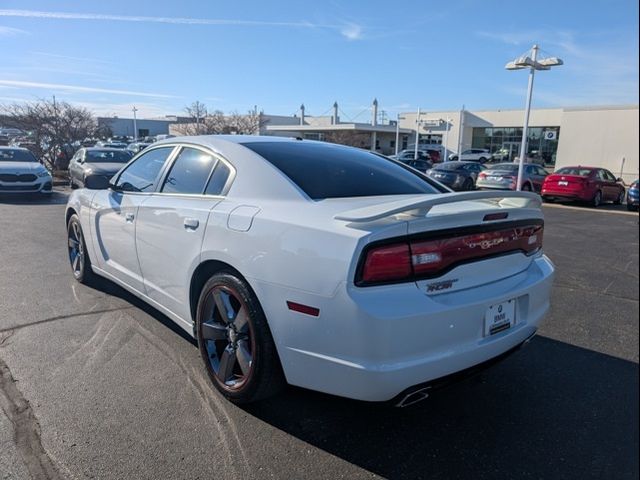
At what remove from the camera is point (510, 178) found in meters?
18.5

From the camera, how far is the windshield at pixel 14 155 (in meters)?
13.9

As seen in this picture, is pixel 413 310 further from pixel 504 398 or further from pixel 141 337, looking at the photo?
pixel 141 337

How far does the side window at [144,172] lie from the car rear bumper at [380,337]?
190 cm

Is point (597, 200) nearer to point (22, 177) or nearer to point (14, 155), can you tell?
point (22, 177)

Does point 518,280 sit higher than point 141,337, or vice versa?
point 518,280

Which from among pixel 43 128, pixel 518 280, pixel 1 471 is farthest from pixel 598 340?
pixel 43 128

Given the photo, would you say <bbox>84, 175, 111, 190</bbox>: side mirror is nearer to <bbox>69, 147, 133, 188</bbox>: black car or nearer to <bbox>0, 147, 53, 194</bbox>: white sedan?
<bbox>0, 147, 53, 194</bbox>: white sedan

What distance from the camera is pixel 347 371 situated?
227cm

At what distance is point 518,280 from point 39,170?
45.9ft

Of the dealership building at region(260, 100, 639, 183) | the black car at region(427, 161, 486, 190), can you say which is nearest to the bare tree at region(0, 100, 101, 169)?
the black car at region(427, 161, 486, 190)

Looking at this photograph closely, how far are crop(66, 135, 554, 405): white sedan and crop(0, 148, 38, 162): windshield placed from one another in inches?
507

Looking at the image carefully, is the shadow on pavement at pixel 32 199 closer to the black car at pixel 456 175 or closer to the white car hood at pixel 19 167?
the white car hood at pixel 19 167

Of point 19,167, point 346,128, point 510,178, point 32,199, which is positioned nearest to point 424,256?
point 19,167

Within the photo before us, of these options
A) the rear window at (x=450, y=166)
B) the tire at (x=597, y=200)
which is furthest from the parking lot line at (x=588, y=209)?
the rear window at (x=450, y=166)
